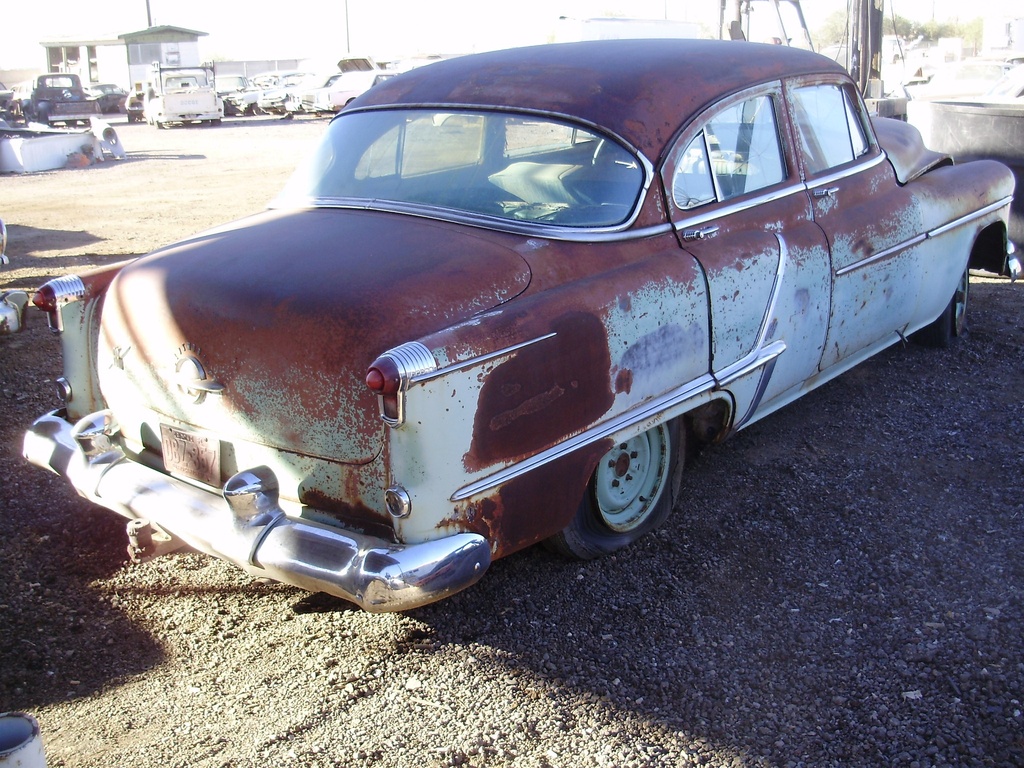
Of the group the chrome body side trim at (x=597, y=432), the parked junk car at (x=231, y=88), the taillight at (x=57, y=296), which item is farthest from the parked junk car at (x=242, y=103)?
the chrome body side trim at (x=597, y=432)

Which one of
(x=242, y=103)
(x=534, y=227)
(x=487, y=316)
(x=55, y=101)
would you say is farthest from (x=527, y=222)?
(x=242, y=103)

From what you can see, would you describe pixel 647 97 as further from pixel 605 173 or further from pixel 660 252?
pixel 660 252

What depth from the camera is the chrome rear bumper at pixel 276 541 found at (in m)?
2.77

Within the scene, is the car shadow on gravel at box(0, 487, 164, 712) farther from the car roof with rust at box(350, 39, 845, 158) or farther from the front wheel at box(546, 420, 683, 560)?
the car roof with rust at box(350, 39, 845, 158)

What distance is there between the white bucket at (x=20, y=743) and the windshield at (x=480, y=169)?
212 cm

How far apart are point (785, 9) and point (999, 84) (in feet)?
21.1

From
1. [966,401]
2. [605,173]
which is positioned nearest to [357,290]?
[605,173]

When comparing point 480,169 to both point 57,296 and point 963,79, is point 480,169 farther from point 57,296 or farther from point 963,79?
point 963,79

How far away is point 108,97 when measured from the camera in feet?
109

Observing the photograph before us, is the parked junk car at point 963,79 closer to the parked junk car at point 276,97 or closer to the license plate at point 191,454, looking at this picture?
the license plate at point 191,454

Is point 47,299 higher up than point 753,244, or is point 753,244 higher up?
point 753,244

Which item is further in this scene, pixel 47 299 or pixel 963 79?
pixel 963 79

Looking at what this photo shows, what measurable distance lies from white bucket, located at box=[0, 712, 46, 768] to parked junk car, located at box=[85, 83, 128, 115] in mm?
34064

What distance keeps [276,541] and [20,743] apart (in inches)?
35.1
